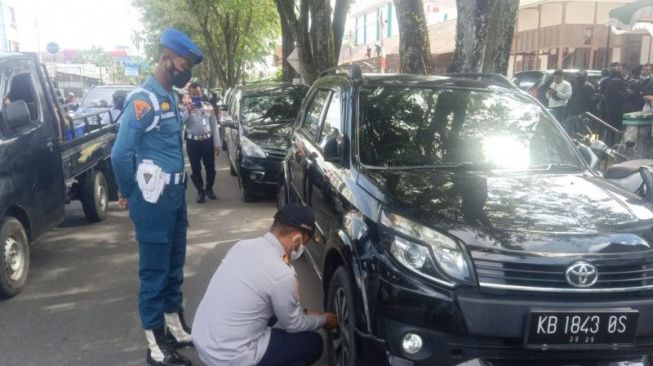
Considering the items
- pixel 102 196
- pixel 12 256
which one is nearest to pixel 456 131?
pixel 12 256

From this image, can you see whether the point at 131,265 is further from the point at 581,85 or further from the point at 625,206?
the point at 581,85

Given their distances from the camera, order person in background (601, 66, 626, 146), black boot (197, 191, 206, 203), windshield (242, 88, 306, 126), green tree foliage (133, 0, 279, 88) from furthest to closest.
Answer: green tree foliage (133, 0, 279, 88) < person in background (601, 66, 626, 146) < windshield (242, 88, 306, 126) < black boot (197, 191, 206, 203)

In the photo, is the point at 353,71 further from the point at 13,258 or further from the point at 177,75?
the point at 13,258

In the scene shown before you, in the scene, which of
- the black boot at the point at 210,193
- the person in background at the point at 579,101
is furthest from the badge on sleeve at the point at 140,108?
the person in background at the point at 579,101

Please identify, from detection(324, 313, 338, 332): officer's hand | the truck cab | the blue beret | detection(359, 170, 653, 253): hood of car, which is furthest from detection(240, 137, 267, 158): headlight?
detection(324, 313, 338, 332): officer's hand

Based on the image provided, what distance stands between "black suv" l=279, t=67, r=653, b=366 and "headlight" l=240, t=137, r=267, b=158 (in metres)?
4.36

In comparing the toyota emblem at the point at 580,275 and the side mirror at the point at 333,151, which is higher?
the side mirror at the point at 333,151

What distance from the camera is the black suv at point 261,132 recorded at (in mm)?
8312

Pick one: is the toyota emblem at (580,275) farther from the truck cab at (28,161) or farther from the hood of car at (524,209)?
the truck cab at (28,161)

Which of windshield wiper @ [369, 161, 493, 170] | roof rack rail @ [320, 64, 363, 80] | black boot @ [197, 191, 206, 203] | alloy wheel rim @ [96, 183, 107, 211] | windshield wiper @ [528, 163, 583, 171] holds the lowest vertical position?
black boot @ [197, 191, 206, 203]

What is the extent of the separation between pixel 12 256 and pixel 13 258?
0.04m

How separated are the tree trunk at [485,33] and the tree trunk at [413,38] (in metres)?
1.34

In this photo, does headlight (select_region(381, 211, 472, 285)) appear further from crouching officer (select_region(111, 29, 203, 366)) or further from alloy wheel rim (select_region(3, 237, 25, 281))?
alloy wheel rim (select_region(3, 237, 25, 281))

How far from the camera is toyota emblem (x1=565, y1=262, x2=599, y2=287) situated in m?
2.76
